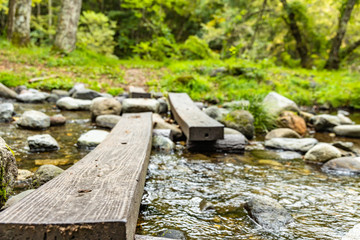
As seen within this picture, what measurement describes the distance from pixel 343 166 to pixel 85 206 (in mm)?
3181

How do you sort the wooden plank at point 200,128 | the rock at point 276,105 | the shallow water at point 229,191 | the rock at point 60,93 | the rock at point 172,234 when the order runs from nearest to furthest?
the rock at point 172,234 → the shallow water at point 229,191 → the wooden plank at point 200,128 → the rock at point 276,105 → the rock at point 60,93

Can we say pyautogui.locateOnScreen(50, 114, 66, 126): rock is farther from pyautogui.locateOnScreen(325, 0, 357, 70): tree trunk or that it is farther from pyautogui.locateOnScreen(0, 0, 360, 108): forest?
pyautogui.locateOnScreen(325, 0, 357, 70): tree trunk

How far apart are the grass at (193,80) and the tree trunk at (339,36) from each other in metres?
4.48

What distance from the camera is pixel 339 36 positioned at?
14094 millimetres

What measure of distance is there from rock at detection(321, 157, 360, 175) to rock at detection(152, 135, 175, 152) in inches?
78.3

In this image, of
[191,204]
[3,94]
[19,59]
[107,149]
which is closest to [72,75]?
[19,59]

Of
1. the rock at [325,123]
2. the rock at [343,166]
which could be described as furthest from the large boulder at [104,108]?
the rock at [325,123]

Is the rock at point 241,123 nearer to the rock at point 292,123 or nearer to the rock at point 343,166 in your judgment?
the rock at point 292,123

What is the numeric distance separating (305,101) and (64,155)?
759 centimetres

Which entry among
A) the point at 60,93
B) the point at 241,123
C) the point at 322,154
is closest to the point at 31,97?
the point at 60,93

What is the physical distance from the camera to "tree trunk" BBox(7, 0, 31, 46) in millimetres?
11430

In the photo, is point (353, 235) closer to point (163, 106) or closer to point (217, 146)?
point (217, 146)

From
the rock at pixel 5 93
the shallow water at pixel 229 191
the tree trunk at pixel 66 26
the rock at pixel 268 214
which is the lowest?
the shallow water at pixel 229 191

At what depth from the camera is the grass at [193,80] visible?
7.85 metres
